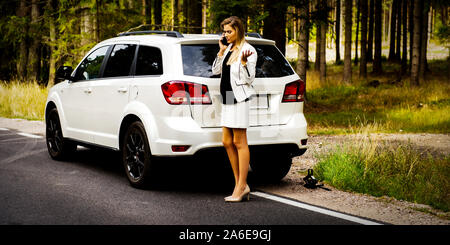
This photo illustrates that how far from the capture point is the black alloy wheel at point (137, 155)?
6.73 metres

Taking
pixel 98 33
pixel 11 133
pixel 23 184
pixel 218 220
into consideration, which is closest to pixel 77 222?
pixel 218 220

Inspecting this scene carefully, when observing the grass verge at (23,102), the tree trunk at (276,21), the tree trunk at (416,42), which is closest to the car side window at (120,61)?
the tree trunk at (276,21)

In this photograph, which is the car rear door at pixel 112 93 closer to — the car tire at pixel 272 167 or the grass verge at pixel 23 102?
the car tire at pixel 272 167

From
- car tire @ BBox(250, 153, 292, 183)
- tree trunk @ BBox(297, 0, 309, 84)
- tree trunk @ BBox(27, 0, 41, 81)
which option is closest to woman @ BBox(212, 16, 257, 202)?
car tire @ BBox(250, 153, 292, 183)

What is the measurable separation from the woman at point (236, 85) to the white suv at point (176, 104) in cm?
18

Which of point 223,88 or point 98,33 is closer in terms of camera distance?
point 223,88

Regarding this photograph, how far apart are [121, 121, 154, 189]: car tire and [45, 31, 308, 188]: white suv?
12 millimetres

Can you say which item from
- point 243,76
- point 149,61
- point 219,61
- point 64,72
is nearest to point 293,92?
point 243,76

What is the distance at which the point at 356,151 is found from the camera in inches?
328

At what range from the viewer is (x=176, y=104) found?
6352 millimetres

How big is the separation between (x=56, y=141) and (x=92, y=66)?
177cm

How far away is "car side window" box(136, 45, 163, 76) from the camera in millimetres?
6789
